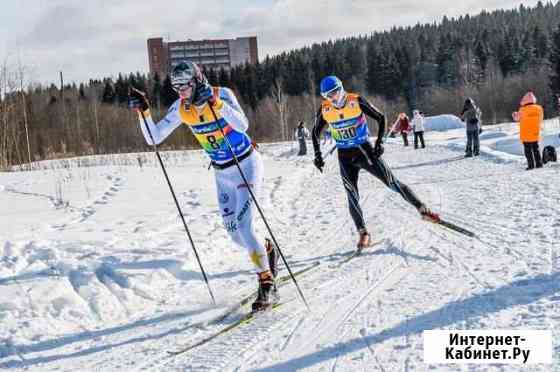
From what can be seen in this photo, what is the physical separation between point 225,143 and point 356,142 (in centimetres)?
242

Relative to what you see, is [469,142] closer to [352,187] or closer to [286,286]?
[352,187]

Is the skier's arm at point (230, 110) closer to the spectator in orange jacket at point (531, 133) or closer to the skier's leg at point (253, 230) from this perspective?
the skier's leg at point (253, 230)

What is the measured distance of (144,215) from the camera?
9.68m

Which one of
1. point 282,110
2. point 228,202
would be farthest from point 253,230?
point 282,110

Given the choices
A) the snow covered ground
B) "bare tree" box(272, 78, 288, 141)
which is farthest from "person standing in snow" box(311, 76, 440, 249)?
"bare tree" box(272, 78, 288, 141)

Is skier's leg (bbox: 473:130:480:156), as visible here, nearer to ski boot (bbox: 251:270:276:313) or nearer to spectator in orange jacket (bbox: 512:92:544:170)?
spectator in orange jacket (bbox: 512:92:544:170)

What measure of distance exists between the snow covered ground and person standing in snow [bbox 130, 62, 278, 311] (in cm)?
48

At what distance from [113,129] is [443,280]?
60.7 m

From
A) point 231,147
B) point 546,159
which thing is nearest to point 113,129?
point 546,159

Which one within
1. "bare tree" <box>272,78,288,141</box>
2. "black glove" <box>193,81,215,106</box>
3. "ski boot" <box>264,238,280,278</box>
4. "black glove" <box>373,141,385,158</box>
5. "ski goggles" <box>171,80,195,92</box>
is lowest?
"ski boot" <box>264,238,280,278</box>

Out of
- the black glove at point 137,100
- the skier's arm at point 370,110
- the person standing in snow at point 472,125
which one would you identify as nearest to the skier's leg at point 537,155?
the person standing in snow at point 472,125

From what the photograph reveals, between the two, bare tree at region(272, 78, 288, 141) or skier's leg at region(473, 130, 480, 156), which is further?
bare tree at region(272, 78, 288, 141)

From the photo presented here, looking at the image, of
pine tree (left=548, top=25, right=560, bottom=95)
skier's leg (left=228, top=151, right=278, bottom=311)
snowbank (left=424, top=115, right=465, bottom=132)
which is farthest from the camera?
pine tree (left=548, top=25, right=560, bottom=95)

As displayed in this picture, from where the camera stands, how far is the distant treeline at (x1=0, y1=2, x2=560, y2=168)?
61.1m
